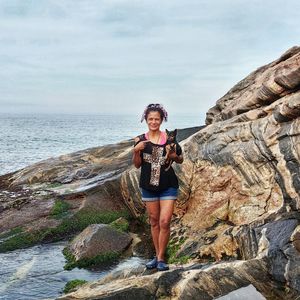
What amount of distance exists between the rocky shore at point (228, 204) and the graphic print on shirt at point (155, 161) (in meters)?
2.12

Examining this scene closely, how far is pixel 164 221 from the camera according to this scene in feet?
32.7

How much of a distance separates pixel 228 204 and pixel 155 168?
5.82 meters

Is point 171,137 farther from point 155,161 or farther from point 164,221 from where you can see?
point 164,221

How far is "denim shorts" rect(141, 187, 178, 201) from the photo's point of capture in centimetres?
990

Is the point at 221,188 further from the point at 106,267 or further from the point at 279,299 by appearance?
the point at 279,299

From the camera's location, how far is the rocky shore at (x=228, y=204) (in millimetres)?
9594

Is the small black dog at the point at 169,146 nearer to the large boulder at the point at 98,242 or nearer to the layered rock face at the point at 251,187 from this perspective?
the layered rock face at the point at 251,187

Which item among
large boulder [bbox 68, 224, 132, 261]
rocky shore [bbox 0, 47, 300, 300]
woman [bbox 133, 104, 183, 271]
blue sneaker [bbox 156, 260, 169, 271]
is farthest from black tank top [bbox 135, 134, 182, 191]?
large boulder [bbox 68, 224, 132, 261]

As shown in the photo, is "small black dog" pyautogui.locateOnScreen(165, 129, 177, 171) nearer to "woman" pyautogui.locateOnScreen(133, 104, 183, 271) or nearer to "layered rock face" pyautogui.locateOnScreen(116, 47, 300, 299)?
"woman" pyautogui.locateOnScreen(133, 104, 183, 271)

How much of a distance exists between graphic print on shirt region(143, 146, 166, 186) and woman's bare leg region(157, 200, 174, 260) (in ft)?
1.79

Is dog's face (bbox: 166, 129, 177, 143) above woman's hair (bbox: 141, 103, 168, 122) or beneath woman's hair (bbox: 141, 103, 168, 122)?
beneath

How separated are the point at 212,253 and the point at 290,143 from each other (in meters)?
3.90

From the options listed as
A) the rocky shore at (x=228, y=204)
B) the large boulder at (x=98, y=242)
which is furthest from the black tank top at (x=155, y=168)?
the large boulder at (x=98, y=242)

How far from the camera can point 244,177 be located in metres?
14.4
